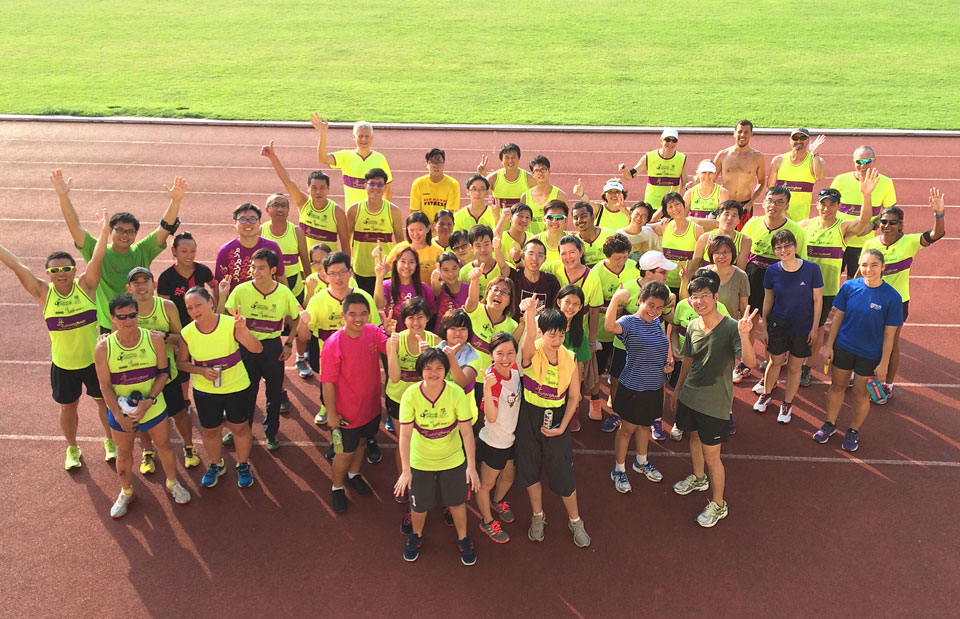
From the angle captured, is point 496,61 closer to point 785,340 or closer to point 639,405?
point 785,340

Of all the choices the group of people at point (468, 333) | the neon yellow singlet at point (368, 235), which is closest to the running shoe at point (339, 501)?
the group of people at point (468, 333)

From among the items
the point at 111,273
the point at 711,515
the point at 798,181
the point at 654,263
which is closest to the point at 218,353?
the point at 111,273

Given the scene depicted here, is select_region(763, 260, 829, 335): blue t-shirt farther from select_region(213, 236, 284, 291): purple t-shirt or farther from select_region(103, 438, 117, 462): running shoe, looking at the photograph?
select_region(103, 438, 117, 462): running shoe

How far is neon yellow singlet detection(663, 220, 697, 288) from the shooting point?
7.31 metres

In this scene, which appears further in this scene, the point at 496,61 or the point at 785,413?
the point at 496,61

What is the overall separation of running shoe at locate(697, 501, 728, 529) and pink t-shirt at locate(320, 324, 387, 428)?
9.09 feet

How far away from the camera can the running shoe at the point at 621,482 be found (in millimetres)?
6078

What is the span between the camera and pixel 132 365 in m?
5.51

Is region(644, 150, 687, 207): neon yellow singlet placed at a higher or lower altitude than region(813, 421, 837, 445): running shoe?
higher

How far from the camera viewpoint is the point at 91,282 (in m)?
6.10

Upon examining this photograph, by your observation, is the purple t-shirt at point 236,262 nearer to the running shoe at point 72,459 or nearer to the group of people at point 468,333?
the group of people at point 468,333

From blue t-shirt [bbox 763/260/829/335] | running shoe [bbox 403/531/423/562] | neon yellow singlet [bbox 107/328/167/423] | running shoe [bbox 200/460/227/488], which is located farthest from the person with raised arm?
blue t-shirt [bbox 763/260/829/335]

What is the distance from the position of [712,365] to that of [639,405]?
2.19ft

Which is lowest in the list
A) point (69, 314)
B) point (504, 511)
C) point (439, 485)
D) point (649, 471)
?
point (504, 511)
